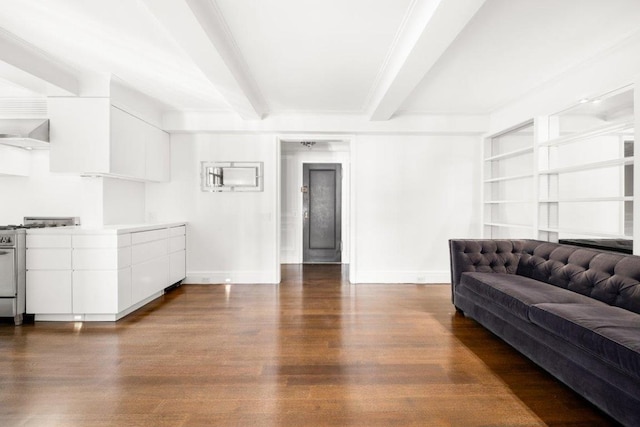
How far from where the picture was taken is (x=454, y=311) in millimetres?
3621

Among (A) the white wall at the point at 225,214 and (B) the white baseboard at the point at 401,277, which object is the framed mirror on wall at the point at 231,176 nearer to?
(A) the white wall at the point at 225,214

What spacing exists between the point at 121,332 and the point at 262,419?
6.53 feet

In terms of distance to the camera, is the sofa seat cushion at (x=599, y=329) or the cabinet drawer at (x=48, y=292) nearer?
the sofa seat cushion at (x=599, y=329)

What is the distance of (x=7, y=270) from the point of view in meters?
3.11

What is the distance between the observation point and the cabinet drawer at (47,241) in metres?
3.19

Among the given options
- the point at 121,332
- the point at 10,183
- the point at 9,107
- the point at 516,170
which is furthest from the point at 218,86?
the point at 516,170

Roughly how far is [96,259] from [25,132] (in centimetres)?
147

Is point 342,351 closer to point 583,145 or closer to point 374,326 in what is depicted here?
point 374,326

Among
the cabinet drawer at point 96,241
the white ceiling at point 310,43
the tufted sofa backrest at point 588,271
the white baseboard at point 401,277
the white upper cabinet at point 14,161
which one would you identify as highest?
the white ceiling at point 310,43

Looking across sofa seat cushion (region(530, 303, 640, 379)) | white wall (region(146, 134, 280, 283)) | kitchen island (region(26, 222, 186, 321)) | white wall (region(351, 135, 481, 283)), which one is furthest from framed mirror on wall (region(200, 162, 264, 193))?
sofa seat cushion (region(530, 303, 640, 379))

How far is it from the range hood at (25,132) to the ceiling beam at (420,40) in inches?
145

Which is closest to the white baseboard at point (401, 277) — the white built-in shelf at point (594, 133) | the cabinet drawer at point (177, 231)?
the white built-in shelf at point (594, 133)

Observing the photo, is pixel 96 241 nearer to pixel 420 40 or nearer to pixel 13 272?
pixel 13 272

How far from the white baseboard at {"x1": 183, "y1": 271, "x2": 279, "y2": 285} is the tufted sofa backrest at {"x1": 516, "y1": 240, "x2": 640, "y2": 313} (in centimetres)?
337
